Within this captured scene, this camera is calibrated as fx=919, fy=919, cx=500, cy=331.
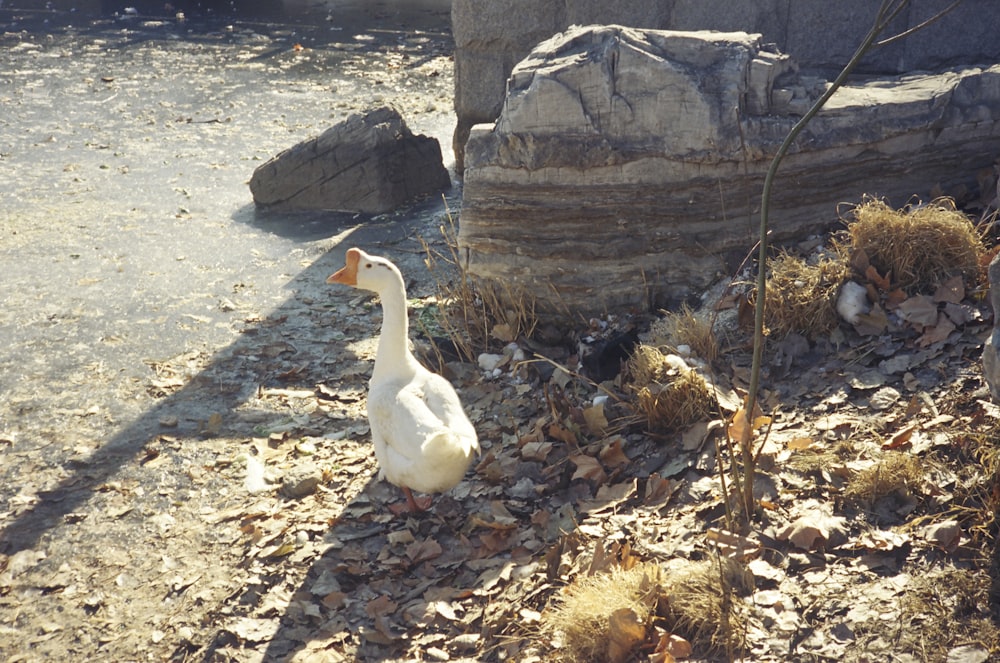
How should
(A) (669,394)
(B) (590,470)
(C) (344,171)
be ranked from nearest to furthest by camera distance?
(B) (590,470), (A) (669,394), (C) (344,171)

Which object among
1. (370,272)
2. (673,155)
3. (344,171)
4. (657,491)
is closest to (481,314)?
(370,272)

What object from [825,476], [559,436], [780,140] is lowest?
[559,436]

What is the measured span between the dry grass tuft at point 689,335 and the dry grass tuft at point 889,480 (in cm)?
136

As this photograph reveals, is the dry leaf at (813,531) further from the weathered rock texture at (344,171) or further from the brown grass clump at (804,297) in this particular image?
the weathered rock texture at (344,171)

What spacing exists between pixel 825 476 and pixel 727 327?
1.58m

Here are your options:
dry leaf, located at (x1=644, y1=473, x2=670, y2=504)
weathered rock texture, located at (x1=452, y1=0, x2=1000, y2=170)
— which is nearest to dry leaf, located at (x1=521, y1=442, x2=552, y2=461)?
dry leaf, located at (x1=644, y1=473, x2=670, y2=504)

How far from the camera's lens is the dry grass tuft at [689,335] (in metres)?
4.95

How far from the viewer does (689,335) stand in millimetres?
5012

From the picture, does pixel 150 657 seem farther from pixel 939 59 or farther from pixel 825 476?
pixel 939 59

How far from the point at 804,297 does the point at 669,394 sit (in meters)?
1.03

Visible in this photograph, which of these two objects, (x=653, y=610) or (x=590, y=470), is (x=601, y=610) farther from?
(x=590, y=470)

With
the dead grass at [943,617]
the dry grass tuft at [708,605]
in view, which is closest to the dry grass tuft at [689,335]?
the dry grass tuft at [708,605]

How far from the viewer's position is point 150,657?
3.77 meters

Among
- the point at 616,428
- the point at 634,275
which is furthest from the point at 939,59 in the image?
the point at 616,428
